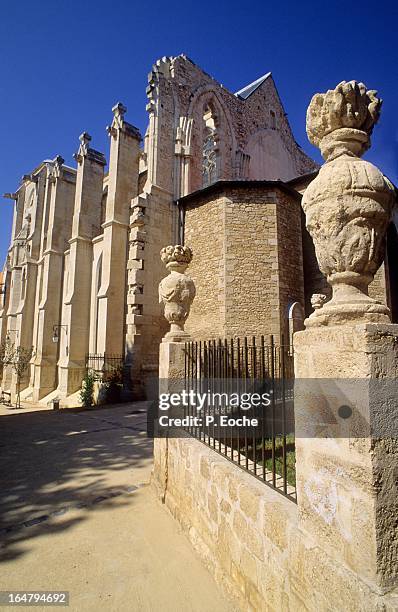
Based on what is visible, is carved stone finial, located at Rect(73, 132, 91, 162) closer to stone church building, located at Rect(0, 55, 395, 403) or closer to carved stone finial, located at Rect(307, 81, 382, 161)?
stone church building, located at Rect(0, 55, 395, 403)

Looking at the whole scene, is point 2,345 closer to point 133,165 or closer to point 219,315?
point 133,165

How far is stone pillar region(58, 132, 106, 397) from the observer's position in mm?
15156

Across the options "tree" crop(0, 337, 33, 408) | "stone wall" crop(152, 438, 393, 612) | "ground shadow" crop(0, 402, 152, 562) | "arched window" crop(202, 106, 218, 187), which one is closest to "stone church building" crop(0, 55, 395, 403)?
"arched window" crop(202, 106, 218, 187)

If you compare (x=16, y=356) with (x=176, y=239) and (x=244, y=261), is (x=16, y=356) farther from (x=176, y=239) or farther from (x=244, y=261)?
(x=244, y=261)

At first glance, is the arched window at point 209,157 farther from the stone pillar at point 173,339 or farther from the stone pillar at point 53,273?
the stone pillar at point 173,339

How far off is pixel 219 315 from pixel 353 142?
34.5 ft

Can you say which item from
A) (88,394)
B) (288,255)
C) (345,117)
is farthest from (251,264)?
(345,117)

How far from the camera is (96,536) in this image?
3039mm

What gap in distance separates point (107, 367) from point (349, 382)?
1220 centimetres

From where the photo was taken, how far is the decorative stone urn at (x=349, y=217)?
4.88ft

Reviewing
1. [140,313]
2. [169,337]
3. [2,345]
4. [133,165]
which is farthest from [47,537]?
[2,345]

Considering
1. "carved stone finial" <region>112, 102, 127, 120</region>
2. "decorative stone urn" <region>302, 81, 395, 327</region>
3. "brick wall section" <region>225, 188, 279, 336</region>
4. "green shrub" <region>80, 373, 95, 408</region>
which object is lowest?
"green shrub" <region>80, 373, 95, 408</region>

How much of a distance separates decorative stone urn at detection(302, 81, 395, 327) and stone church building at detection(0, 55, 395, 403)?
33.7 feet

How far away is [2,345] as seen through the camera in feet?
73.0
